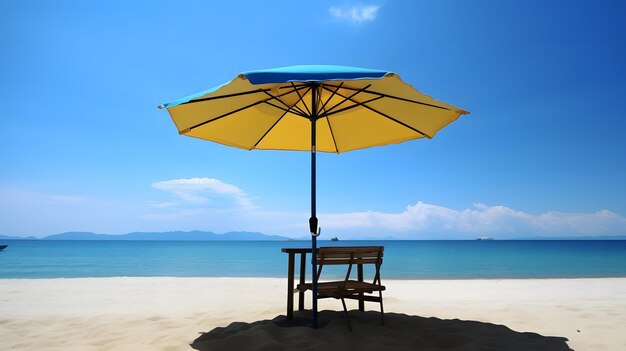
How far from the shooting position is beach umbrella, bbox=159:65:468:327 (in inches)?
142

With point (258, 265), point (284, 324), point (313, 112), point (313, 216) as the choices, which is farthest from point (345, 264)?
point (258, 265)

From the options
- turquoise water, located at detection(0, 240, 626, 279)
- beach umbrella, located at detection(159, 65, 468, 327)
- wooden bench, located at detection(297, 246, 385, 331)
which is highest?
beach umbrella, located at detection(159, 65, 468, 327)

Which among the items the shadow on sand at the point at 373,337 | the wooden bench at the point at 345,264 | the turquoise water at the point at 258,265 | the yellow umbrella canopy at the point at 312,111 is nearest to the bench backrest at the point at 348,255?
the wooden bench at the point at 345,264

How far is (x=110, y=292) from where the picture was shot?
798 cm

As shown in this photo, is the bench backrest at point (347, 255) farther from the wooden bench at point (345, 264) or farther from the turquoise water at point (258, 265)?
the turquoise water at point (258, 265)

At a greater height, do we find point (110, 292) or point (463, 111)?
point (463, 111)

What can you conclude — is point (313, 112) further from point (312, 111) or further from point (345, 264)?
point (345, 264)

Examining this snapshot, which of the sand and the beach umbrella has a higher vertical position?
the beach umbrella

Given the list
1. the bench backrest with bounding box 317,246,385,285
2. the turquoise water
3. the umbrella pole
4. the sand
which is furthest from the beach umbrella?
the turquoise water

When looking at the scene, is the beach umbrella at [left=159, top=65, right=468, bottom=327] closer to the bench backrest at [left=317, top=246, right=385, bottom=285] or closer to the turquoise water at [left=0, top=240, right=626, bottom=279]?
the bench backrest at [left=317, top=246, right=385, bottom=285]

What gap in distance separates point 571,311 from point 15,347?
612 centimetres

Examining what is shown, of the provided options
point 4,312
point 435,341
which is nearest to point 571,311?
point 435,341

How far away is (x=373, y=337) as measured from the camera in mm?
3762

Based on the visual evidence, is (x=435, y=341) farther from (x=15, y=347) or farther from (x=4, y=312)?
(x=4, y=312)
